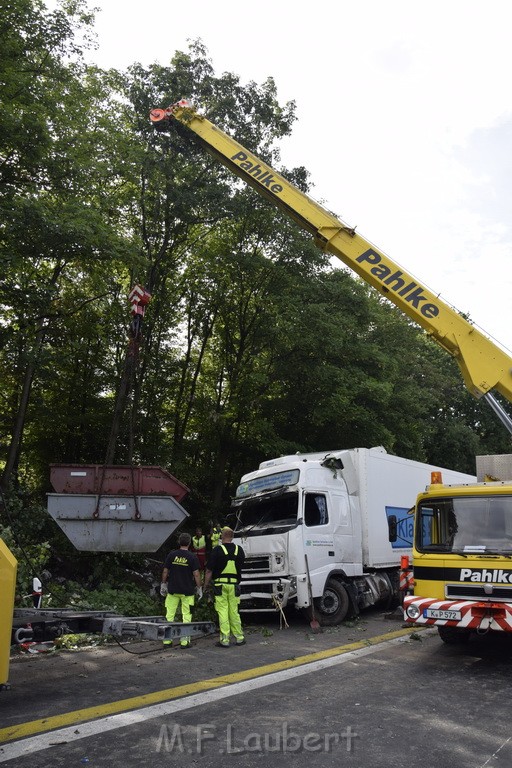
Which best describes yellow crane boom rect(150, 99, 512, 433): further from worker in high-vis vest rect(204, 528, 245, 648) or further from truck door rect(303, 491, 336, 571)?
worker in high-vis vest rect(204, 528, 245, 648)

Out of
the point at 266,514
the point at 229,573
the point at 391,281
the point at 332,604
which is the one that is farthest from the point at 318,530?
the point at 391,281

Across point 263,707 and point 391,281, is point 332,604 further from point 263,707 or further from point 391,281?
point 391,281

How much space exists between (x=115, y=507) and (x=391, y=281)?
5.81 m

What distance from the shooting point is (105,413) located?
2164cm

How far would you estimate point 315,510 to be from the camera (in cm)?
1113

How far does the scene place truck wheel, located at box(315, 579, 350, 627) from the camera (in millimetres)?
10906

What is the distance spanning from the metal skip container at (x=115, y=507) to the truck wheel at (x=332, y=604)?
3155 millimetres

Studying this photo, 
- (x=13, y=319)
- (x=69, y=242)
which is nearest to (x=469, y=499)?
(x=69, y=242)

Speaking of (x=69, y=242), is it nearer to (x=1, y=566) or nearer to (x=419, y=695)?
(x=1, y=566)

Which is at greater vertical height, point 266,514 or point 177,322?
point 177,322

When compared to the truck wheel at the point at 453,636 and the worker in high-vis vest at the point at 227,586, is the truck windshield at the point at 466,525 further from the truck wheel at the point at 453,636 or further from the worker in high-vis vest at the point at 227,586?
the worker in high-vis vest at the point at 227,586

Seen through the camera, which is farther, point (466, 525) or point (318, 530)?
point (318, 530)

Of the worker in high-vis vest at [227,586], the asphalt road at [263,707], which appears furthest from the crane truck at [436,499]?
the worker in high-vis vest at [227,586]

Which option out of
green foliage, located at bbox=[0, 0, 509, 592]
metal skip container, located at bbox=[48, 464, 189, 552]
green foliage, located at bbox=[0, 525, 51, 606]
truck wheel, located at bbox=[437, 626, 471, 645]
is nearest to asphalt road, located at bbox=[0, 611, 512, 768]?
truck wheel, located at bbox=[437, 626, 471, 645]
